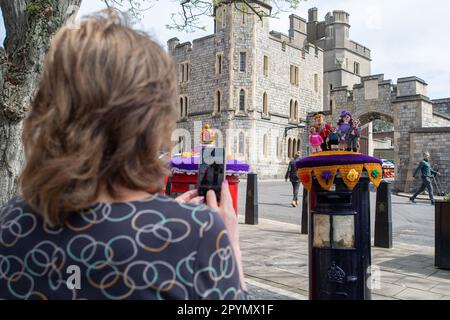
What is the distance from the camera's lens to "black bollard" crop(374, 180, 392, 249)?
6.39m

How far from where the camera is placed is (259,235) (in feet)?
24.5

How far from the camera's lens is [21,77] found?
4.39 meters

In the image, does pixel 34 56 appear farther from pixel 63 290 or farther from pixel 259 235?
pixel 259 235

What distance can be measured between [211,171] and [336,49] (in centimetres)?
5590

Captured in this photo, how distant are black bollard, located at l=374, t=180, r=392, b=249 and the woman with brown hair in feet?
19.4

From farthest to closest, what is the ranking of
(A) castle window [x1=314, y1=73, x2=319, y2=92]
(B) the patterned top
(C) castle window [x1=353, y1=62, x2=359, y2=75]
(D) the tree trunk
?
(C) castle window [x1=353, y1=62, x2=359, y2=75] → (A) castle window [x1=314, y1=73, x2=319, y2=92] → (D) the tree trunk → (B) the patterned top

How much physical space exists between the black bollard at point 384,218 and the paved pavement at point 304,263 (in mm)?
179

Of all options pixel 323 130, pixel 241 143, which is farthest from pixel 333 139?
pixel 241 143

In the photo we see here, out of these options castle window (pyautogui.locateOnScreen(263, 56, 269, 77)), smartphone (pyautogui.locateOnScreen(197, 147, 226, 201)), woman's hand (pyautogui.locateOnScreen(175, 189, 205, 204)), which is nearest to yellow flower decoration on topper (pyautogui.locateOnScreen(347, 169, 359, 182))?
smartphone (pyautogui.locateOnScreen(197, 147, 226, 201))

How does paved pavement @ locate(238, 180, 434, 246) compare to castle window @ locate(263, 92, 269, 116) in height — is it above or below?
below

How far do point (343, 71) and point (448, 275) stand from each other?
49114 millimetres

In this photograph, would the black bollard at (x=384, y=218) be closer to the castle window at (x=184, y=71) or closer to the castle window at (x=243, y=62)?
the castle window at (x=243, y=62)

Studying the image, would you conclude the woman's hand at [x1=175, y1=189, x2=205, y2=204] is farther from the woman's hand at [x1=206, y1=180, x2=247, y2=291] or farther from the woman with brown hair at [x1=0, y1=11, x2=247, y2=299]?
the woman with brown hair at [x1=0, y1=11, x2=247, y2=299]
